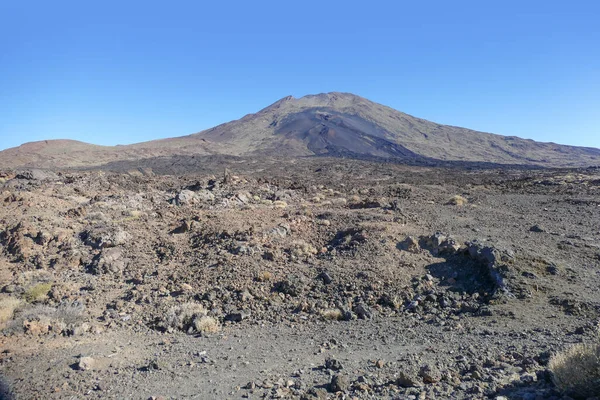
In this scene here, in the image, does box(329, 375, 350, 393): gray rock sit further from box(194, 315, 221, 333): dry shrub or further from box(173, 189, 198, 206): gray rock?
box(173, 189, 198, 206): gray rock

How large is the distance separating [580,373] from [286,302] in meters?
4.32


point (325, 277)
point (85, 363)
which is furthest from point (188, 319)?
point (325, 277)

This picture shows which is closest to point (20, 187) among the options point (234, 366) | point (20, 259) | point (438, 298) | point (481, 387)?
point (20, 259)

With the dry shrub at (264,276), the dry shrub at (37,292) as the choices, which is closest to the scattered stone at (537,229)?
the dry shrub at (264,276)

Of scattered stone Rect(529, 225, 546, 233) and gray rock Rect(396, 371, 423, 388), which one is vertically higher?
scattered stone Rect(529, 225, 546, 233)

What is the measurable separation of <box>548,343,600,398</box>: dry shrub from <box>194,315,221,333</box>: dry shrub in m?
4.30

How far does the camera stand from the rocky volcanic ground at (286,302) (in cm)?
430

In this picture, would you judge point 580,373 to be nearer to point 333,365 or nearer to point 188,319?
point 333,365

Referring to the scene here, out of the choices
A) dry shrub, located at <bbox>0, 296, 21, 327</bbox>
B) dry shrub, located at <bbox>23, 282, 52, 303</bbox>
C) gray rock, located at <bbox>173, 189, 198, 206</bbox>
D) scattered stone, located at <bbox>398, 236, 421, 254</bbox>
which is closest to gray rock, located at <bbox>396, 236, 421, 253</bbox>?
scattered stone, located at <bbox>398, 236, 421, 254</bbox>

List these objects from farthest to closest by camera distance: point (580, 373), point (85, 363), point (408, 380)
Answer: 1. point (85, 363)
2. point (408, 380)
3. point (580, 373)

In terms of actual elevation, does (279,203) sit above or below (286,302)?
above

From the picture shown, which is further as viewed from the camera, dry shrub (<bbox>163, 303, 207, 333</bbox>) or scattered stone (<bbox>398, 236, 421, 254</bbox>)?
scattered stone (<bbox>398, 236, 421, 254</bbox>)

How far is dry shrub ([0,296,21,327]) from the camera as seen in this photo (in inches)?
240

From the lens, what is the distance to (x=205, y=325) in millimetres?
5852
